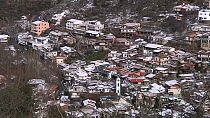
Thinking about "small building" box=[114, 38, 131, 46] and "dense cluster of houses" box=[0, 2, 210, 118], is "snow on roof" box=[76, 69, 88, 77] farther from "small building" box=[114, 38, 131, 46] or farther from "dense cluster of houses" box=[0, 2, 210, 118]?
"small building" box=[114, 38, 131, 46]

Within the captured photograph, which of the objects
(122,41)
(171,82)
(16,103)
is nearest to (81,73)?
(171,82)

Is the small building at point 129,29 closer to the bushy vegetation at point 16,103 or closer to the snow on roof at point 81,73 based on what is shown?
the snow on roof at point 81,73

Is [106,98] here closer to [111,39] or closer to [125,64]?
[125,64]

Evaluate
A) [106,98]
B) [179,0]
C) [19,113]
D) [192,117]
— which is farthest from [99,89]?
[179,0]

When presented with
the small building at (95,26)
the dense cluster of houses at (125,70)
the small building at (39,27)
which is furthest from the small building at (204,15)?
the small building at (39,27)

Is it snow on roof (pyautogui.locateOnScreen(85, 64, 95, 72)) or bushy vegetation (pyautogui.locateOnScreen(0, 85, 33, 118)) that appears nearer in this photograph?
bushy vegetation (pyautogui.locateOnScreen(0, 85, 33, 118))

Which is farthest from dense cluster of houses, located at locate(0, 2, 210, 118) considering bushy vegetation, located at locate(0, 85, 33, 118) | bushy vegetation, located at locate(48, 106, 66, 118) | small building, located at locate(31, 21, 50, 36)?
bushy vegetation, located at locate(0, 85, 33, 118)

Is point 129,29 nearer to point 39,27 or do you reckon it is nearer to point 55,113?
point 39,27
